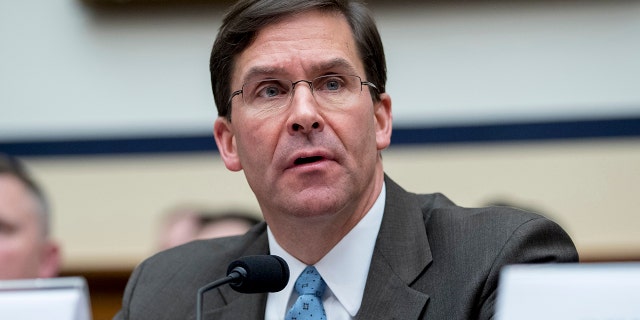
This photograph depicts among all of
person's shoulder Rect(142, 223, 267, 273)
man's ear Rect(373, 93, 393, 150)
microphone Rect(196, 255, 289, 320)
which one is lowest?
person's shoulder Rect(142, 223, 267, 273)

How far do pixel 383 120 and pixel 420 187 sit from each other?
241 cm

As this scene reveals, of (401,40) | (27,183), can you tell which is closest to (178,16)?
(401,40)

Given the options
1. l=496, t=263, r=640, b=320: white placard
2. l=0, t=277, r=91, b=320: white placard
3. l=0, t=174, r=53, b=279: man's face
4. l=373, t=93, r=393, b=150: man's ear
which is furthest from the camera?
l=0, t=174, r=53, b=279: man's face

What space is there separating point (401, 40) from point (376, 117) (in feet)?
7.87

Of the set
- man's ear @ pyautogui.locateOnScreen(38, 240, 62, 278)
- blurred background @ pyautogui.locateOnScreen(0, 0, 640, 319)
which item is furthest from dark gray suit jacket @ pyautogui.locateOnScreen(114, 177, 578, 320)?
blurred background @ pyautogui.locateOnScreen(0, 0, 640, 319)

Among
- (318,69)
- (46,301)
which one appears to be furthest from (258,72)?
(46,301)

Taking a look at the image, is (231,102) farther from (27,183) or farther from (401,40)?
(401,40)

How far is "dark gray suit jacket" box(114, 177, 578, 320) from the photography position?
7.79 feet

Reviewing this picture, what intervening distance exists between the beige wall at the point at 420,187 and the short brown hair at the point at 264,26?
2.22 metres

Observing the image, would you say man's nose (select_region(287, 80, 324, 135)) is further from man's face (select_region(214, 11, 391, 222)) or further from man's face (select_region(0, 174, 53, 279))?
man's face (select_region(0, 174, 53, 279))

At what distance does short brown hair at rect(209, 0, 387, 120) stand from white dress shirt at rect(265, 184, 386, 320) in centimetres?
37

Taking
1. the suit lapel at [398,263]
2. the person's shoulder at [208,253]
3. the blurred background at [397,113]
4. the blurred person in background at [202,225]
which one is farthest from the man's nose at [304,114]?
the blurred background at [397,113]

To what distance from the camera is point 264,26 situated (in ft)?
8.61

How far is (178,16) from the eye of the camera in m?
5.22
